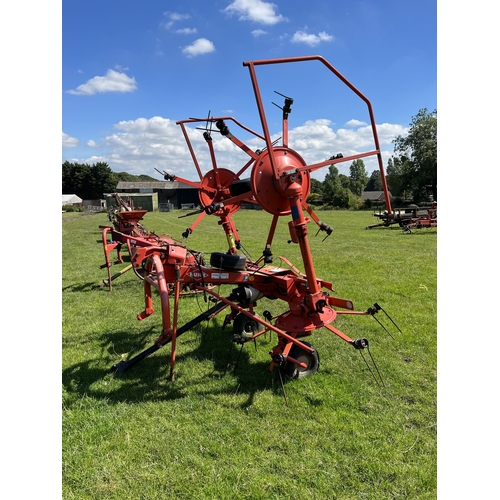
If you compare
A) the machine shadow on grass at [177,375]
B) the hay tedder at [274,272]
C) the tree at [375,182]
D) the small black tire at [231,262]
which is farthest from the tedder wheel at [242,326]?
the tree at [375,182]

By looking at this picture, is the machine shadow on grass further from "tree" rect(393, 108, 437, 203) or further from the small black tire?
"tree" rect(393, 108, 437, 203)

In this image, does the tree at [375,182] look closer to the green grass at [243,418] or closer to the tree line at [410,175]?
the tree line at [410,175]

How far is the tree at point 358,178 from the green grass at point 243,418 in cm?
8739

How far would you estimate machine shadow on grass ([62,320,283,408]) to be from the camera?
4.79 meters

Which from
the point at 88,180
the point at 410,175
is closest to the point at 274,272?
the point at 410,175

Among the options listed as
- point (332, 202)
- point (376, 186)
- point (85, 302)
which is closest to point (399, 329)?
point (85, 302)

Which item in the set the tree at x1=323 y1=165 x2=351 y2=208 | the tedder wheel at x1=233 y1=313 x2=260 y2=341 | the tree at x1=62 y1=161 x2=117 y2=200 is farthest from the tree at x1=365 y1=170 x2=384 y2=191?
the tedder wheel at x1=233 y1=313 x2=260 y2=341

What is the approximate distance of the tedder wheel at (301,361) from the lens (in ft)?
16.2

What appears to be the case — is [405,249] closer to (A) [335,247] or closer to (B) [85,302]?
(A) [335,247]

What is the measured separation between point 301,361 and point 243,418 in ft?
3.98

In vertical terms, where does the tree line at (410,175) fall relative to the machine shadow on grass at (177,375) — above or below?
above

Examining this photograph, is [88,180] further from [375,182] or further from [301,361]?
[301,361]

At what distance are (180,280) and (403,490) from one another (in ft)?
11.8

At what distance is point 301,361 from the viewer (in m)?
5.01
